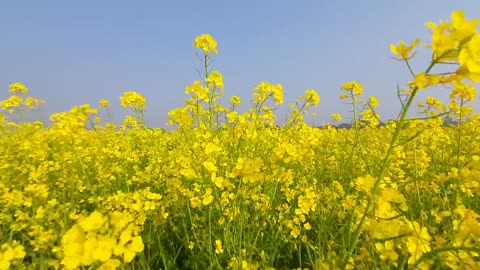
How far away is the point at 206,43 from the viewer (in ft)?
9.81

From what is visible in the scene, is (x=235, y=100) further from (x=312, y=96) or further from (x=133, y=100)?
(x=133, y=100)

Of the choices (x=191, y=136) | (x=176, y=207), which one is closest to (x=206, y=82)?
(x=191, y=136)

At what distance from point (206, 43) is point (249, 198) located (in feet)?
5.05

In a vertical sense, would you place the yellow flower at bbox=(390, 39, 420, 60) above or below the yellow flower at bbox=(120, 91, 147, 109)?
below

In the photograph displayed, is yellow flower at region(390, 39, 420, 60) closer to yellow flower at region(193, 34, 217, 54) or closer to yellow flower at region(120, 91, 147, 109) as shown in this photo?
yellow flower at region(193, 34, 217, 54)

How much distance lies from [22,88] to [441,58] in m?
5.19

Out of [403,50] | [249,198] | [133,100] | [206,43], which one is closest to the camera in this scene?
[403,50]

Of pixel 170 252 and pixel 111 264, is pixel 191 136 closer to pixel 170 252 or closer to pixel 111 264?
pixel 170 252

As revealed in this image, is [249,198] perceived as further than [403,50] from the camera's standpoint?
Yes

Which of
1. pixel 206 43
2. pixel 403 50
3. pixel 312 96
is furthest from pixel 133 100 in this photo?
pixel 403 50

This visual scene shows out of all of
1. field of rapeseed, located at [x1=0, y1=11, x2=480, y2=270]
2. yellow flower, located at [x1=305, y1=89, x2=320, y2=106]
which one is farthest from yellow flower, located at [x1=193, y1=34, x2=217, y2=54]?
yellow flower, located at [x1=305, y1=89, x2=320, y2=106]

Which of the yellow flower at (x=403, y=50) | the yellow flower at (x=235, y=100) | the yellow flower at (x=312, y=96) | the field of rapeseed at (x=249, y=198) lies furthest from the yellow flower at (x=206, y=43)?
the yellow flower at (x=403, y=50)

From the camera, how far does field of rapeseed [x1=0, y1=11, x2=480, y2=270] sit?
30.5 inches

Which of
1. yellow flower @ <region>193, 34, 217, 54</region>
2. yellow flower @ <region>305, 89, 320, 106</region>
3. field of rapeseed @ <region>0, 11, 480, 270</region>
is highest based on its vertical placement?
yellow flower @ <region>193, 34, 217, 54</region>
